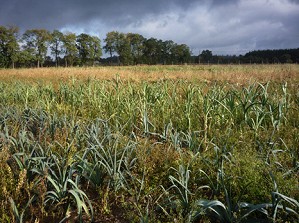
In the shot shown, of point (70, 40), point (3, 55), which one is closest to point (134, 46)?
point (70, 40)

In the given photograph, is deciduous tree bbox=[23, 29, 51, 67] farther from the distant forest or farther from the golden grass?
the golden grass

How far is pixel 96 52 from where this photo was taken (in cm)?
6975

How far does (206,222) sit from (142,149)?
1151 mm

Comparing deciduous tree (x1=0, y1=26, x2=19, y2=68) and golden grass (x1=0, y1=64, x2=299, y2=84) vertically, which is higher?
deciduous tree (x1=0, y1=26, x2=19, y2=68)

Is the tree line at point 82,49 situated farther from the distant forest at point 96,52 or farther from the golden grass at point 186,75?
the golden grass at point 186,75

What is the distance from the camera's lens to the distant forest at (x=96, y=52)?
53188 mm

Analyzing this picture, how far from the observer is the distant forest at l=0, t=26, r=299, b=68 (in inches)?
2094

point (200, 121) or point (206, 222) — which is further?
point (200, 121)

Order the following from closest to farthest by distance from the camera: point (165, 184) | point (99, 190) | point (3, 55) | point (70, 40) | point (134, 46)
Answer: point (99, 190) → point (165, 184) → point (3, 55) → point (70, 40) → point (134, 46)

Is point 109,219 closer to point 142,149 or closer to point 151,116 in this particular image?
point 142,149

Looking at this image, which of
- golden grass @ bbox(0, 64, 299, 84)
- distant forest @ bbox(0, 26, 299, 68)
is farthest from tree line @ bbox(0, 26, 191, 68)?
golden grass @ bbox(0, 64, 299, 84)

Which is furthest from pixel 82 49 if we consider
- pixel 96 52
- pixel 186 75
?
pixel 186 75

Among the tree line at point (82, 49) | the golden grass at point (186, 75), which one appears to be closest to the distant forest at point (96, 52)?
the tree line at point (82, 49)

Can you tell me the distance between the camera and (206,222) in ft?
5.90
